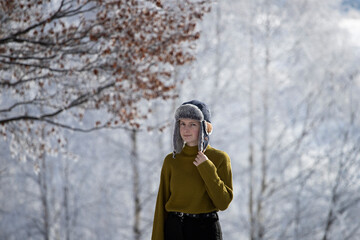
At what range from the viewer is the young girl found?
3.03m

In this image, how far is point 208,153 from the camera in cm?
312

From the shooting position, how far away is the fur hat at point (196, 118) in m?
3.04

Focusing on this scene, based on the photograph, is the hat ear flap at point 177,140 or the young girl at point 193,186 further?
the hat ear flap at point 177,140

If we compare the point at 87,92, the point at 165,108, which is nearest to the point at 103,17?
the point at 87,92

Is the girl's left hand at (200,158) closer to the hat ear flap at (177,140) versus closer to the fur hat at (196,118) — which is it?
the fur hat at (196,118)

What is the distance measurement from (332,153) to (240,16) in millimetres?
4228

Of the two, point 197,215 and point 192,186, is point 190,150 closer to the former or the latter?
point 192,186

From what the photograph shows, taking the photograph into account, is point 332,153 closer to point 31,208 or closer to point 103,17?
point 103,17

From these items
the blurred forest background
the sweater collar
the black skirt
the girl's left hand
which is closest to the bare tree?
the blurred forest background

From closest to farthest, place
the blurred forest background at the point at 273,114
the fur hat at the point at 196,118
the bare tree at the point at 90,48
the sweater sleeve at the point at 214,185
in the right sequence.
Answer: the sweater sleeve at the point at 214,185, the fur hat at the point at 196,118, the bare tree at the point at 90,48, the blurred forest background at the point at 273,114

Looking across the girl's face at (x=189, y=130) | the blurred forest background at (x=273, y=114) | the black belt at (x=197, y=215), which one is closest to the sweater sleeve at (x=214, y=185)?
the black belt at (x=197, y=215)

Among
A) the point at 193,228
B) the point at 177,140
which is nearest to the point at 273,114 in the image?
the point at 177,140

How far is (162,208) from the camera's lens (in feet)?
10.4

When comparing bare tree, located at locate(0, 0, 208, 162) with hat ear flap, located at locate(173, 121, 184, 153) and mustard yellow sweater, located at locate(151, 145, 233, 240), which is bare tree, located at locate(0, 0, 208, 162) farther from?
mustard yellow sweater, located at locate(151, 145, 233, 240)
